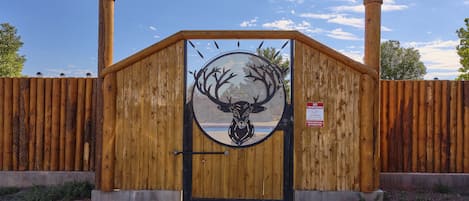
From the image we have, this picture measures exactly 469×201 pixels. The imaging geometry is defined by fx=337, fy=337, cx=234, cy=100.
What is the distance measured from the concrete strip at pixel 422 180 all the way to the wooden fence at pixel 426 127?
10 cm

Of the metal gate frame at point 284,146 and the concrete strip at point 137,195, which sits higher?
the metal gate frame at point 284,146

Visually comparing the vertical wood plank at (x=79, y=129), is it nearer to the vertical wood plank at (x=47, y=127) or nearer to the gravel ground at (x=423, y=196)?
the vertical wood plank at (x=47, y=127)

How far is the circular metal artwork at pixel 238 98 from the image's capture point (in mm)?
5094

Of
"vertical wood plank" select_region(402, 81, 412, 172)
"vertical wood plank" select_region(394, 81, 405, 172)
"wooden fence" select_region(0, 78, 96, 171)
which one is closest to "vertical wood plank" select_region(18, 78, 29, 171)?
"wooden fence" select_region(0, 78, 96, 171)

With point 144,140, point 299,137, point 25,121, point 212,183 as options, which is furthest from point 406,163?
point 25,121

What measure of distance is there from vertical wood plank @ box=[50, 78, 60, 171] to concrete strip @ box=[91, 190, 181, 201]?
5.26ft

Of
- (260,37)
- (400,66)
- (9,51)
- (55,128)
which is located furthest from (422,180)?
(9,51)

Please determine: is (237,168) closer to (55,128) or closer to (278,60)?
(278,60)

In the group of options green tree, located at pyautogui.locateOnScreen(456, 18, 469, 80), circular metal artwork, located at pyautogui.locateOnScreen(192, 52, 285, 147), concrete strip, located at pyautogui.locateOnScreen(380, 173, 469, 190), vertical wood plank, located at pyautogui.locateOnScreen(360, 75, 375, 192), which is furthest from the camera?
green tree, located at pyautogui.locateOnScreen(456, 18, 469, 80)

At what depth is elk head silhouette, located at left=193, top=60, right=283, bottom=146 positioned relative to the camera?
5.10 meters

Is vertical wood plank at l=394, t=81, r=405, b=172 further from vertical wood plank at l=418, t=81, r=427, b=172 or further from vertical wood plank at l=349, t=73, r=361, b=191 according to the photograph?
vertical wood plank at l=349, t=73, r=361, b=191

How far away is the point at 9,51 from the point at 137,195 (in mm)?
23575

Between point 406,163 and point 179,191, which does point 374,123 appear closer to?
point 406,163

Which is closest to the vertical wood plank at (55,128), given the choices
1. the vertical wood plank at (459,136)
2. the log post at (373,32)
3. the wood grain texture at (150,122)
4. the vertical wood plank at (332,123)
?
the wood grain texture at (150,122)
